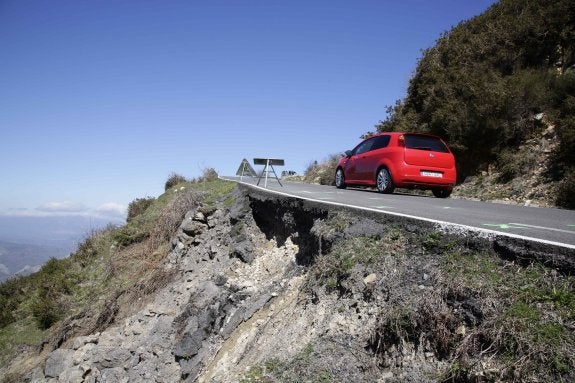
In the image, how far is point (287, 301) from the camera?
5.51m

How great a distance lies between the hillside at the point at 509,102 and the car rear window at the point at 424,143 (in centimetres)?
223

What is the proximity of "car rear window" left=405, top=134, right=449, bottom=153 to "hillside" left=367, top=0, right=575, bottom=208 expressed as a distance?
223cm

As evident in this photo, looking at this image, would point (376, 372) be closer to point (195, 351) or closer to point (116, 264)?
point (195, 351)

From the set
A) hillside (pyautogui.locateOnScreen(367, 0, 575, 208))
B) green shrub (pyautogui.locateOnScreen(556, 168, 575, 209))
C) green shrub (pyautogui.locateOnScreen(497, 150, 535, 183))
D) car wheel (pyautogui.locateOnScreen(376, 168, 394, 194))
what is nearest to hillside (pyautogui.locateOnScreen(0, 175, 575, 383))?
car wheel (pyautogui.locateOnScreen(376, 168, 394, 194))

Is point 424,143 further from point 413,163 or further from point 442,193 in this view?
point 442,193

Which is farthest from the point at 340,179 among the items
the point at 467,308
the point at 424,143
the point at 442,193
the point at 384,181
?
the point at 467,308

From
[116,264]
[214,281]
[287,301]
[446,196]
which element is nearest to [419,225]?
[287,301]

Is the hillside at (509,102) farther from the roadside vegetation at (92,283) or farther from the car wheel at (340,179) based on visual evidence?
the roadside vegetation at (92,283)

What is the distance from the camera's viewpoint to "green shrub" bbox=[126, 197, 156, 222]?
20.1m

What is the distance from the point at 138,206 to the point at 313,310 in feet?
58.1

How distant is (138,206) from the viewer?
67.2 feet

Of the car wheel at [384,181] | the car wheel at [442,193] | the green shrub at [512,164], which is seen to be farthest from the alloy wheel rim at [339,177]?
the green shrub at [512,164]

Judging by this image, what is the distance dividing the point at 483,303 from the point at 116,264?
40.3ft

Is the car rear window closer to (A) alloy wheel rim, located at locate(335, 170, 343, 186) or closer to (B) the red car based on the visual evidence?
(B) the red car
